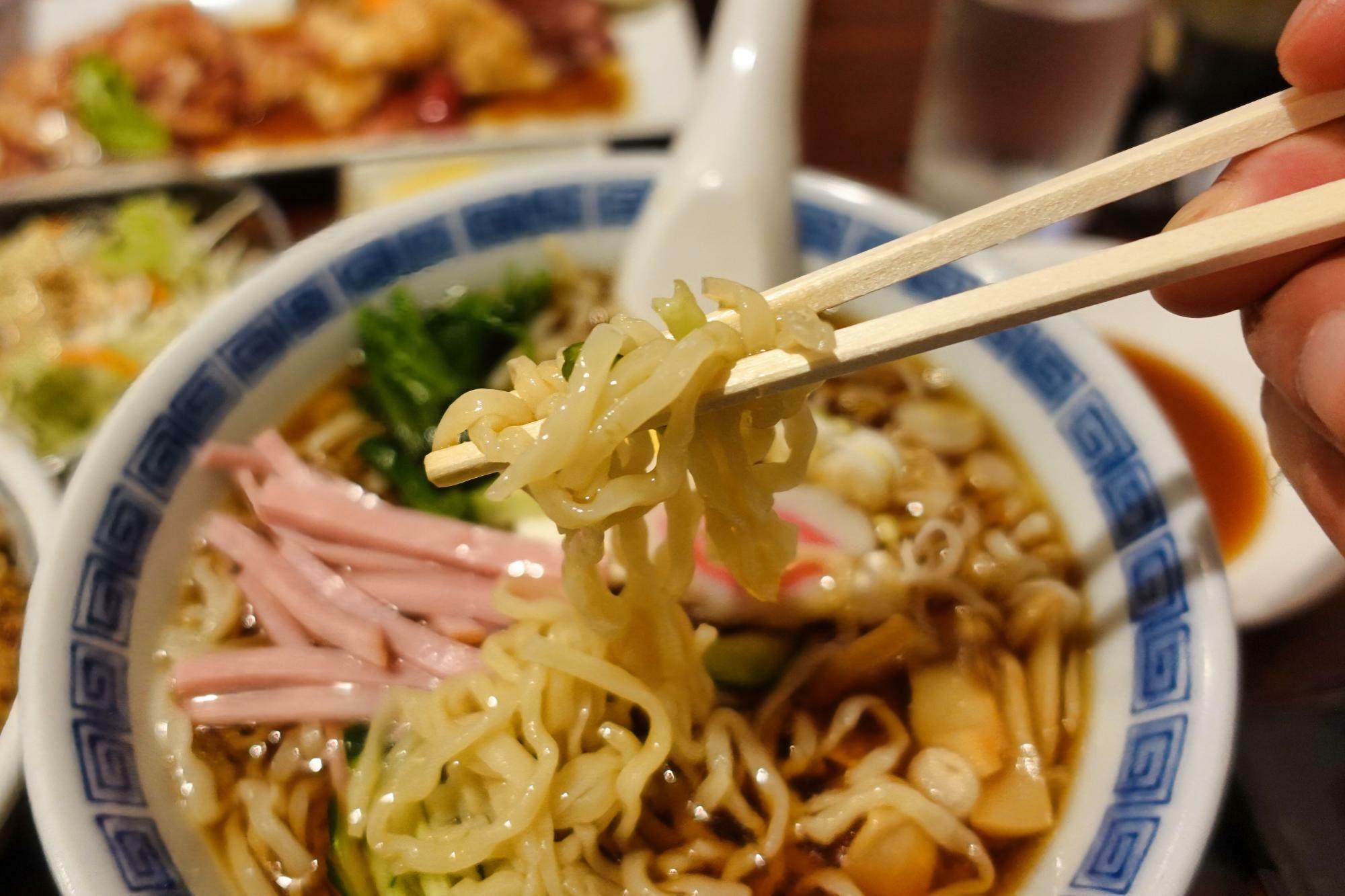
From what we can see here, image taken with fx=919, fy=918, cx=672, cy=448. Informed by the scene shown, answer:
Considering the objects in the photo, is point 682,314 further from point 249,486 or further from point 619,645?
point 249,486

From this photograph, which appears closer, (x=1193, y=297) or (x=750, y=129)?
(x=1193, y=297)

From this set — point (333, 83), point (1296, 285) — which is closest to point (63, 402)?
point (333, 83)

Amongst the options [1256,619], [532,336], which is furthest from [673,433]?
[1256,619]

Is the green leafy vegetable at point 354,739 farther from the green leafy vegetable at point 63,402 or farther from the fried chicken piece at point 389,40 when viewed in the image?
the fried chicken piece at point 389,40

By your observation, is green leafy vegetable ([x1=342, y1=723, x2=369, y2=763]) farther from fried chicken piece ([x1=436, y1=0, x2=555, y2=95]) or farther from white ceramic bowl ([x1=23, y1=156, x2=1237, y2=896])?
fried chicken piece ([x1=436, y1=0, x2=555, y2=95])

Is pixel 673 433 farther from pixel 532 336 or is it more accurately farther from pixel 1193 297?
pixel 532 336

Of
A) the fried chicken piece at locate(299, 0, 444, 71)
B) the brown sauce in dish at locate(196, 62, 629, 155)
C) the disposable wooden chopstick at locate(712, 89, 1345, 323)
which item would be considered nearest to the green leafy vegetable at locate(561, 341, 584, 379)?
the disposable wooden chopstick at locate(712, 89, 1345, 323)

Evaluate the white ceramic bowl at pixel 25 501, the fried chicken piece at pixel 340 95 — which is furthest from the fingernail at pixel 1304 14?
the fried chicken piece at pixel 340 95
